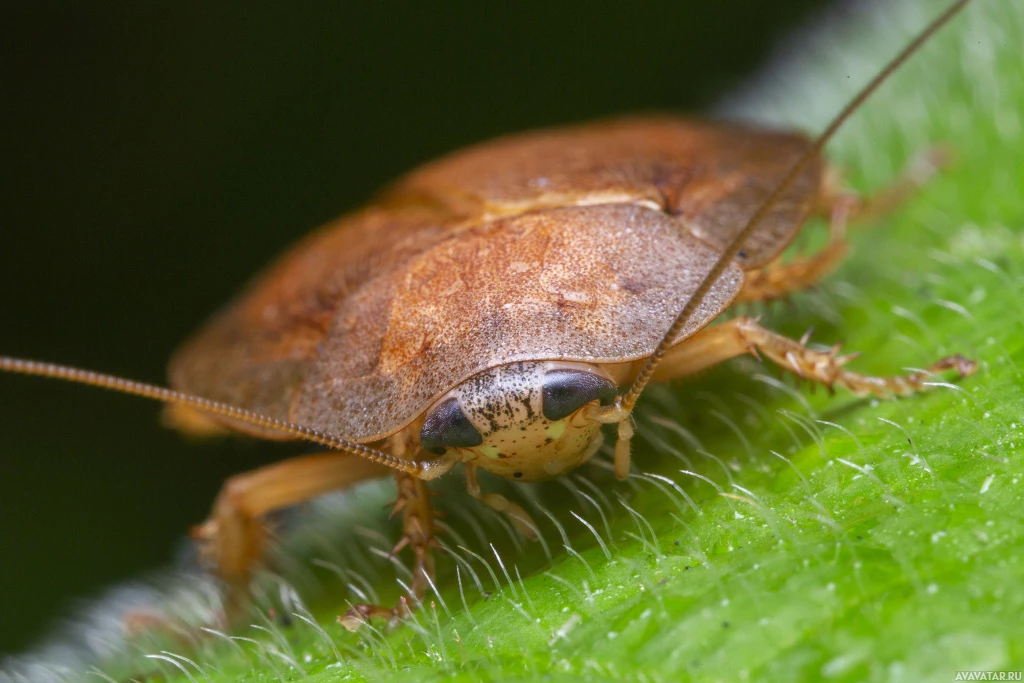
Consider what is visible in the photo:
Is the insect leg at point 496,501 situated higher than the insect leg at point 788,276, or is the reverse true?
the insect leg at point 788,276

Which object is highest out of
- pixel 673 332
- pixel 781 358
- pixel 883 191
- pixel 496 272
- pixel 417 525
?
pixel 496 272

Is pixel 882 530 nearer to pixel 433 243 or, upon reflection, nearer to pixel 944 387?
pixel 944 387

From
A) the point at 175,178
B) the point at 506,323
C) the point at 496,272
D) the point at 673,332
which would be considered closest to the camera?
the point at 673,332

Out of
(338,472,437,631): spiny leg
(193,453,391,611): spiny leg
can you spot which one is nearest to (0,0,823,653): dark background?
(193,453,391,611): spiny leg

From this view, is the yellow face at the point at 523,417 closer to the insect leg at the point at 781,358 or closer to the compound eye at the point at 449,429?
the compound eye at the point at 449,429

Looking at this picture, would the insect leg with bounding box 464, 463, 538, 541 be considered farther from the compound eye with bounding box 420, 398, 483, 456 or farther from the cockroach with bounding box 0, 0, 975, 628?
the compound eye with bounding box 420, 398, 483, 456

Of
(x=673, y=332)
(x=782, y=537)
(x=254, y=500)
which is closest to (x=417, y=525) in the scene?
(x=254, y=500)

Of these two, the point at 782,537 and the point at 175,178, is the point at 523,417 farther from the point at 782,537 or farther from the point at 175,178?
the point at 175,178

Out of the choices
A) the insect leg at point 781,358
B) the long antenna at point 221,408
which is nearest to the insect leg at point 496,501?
the long antenna at point 221,408

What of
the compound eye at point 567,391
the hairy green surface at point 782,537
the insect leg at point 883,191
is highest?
the insect leg at point 883,191

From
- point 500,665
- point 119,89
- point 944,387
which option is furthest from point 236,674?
point 119,89
